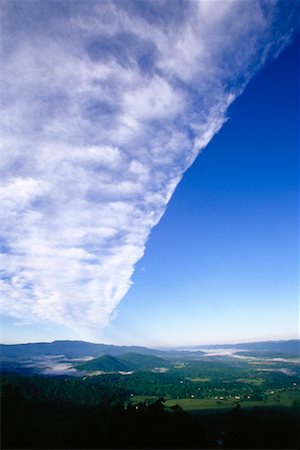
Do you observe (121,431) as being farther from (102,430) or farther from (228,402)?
(228,402)

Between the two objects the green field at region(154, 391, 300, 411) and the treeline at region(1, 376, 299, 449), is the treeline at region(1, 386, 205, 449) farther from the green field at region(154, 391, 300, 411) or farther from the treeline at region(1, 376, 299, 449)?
the green field at region(154, 391, 300, 411)

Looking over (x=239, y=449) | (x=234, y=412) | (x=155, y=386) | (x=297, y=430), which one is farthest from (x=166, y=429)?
(x=155, y=386)

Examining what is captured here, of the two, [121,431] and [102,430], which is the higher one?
[121,431]

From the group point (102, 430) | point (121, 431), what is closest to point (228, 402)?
point (102, 430)

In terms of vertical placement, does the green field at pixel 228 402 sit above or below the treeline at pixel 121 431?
below

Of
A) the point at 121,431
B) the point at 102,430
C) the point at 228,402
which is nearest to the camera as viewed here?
the point at 121,431

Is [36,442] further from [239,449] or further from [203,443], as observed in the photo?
[239,449]

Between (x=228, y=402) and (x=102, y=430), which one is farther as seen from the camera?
(x=228, y=402)

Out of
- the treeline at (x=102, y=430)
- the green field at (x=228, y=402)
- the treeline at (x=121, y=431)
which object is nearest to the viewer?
the treeline at (x=102, y=430)

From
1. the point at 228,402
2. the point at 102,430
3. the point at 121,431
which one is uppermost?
the point at 121,431

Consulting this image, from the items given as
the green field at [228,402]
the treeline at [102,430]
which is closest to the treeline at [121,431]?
the treeline at [102,430]

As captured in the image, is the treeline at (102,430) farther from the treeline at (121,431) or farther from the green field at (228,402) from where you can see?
the green field at (228,402)
